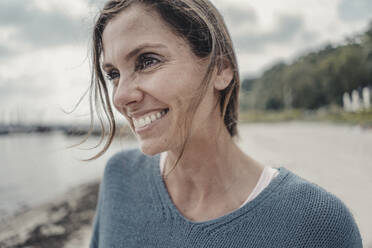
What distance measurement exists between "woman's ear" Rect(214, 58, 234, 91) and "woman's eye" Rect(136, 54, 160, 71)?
1.29 ft

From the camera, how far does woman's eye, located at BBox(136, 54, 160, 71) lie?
53.1 inches

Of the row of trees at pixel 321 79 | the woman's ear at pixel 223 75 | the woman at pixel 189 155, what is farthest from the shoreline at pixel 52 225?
the row of trees at pixel 321 79

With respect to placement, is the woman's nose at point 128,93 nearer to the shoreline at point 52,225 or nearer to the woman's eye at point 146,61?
the woman's eye at point 146,61

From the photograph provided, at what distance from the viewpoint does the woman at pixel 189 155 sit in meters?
1.30

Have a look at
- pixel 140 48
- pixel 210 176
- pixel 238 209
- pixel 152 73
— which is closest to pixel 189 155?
pixel 210 176

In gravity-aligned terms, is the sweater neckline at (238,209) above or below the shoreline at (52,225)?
above

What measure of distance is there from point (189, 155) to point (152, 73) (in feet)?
1.83

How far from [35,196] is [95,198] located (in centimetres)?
516

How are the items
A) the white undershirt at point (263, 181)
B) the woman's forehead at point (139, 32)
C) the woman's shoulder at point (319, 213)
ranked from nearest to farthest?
1. the woman's shoulder at point (319, 213)
2. the woman's forehead at point (139, 32)
3. the white undershirt at point (263, 181)

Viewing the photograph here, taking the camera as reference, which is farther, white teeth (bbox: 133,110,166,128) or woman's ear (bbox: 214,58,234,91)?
woman's ear (bbox: 214,58,234,91)

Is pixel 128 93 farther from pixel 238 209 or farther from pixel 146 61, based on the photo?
pixel 238 209

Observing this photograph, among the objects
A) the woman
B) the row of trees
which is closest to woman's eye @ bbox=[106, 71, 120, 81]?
the woman

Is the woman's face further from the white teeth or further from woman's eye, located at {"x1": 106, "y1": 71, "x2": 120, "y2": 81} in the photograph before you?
woman's eye, located at {"x1": 106, "y1": 71, "x2": 120, "y2": 81}

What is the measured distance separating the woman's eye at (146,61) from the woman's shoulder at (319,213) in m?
0.90
